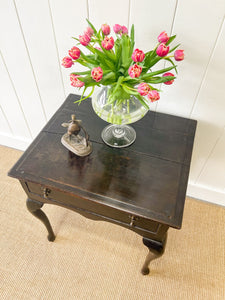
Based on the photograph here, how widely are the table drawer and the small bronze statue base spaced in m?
0.18

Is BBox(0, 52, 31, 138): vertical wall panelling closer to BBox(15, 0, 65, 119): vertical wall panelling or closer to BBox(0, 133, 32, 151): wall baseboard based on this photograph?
BBox(0, 133, 32, 151): wall baseboard

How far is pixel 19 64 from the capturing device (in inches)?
47.7

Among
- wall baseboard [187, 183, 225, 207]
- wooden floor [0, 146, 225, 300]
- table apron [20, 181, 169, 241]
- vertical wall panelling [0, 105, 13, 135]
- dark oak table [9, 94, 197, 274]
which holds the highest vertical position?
dark oak table [9, 94, 197, 274]

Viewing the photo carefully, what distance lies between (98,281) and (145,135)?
→ 869 millimetres

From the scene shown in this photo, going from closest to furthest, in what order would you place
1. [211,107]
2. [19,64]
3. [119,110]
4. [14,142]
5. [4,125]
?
[119,110] < [211,107] < [19,64] < [4,125] < [14,142]

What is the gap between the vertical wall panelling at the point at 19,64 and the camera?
1.02 metres

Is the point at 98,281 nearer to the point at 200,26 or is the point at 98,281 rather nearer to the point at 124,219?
the point at 124,219

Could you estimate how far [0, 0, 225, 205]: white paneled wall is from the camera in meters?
0.82

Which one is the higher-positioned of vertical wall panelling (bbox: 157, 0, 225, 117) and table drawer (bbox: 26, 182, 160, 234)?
vertical wall panelling (bbox: 157, 0, 225, 117)

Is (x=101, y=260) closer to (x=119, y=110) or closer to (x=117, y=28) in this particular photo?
(x=119, y=110)

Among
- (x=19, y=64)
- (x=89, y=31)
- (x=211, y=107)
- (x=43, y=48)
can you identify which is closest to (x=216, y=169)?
(x=211, y=107)

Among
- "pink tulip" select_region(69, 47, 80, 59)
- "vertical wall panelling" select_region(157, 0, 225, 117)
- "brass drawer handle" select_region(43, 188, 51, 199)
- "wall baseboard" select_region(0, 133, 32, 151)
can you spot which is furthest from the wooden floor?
"pink tulip" select_region(69, 47, 80, 59)

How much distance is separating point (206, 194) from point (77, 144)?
1.04 metres

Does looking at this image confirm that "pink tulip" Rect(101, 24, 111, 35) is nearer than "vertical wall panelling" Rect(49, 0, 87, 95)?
Yes
